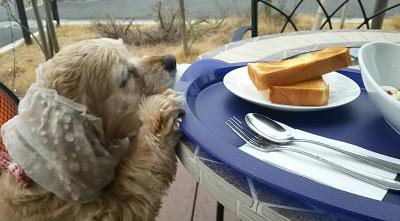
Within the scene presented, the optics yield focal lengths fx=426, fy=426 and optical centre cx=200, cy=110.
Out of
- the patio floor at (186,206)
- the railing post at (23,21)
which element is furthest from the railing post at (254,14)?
the railing post at (23,21)

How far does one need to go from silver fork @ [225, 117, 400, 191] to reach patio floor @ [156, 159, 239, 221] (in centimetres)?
84

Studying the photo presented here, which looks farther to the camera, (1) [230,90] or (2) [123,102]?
(2) [123,102]

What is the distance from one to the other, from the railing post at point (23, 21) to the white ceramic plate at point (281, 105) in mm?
1842

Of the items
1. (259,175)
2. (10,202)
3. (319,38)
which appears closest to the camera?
(259,175)

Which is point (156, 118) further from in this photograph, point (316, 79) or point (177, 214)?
point (177, 214)

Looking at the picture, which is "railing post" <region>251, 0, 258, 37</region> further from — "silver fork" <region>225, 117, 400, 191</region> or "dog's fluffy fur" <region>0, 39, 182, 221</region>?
"silver fork" <region>225, 117, 400, 191</region>

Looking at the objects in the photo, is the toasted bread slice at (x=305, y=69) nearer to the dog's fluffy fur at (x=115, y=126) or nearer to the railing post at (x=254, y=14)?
the dog's fluffy fur at (x=115, y=126)

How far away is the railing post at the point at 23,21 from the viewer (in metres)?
2.33

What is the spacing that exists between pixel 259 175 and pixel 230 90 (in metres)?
0.26

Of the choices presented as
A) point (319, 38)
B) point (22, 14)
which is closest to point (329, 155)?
point (319, 38)

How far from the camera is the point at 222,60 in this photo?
3.23 ft

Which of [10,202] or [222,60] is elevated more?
[222,60]

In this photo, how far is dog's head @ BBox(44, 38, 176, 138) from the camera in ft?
3.01

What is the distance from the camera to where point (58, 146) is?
81cm
